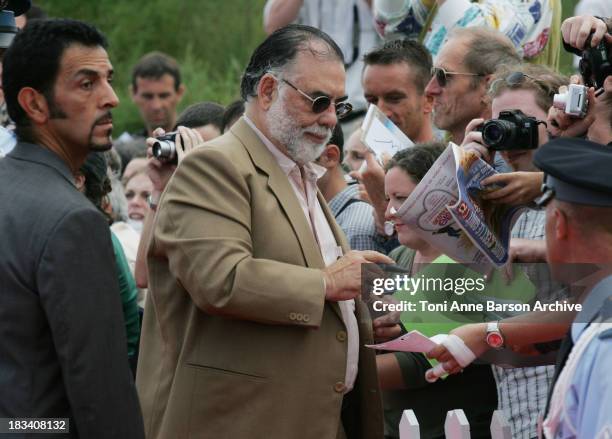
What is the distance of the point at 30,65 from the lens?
365cm

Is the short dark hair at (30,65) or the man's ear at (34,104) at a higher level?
the short dark hair at (30,65)

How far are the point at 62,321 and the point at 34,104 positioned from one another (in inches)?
29.8

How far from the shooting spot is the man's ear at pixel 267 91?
14.4 ft

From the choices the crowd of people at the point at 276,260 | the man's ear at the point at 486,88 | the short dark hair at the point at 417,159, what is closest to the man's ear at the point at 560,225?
the crowd of people at the point at 276,260

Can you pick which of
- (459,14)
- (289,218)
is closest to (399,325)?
(289,218)

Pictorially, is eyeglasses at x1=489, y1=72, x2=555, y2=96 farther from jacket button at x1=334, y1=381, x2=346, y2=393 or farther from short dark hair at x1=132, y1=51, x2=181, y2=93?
short dark hair at x1=132, y1=51, x2=181, y2=93

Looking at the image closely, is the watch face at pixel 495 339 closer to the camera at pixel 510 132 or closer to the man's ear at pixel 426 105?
the camera at pixel 510 132

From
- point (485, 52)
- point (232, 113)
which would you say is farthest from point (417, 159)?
point (232, 113)

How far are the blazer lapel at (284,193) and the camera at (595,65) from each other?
1.15 metres

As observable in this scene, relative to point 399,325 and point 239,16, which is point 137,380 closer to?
point 399,325

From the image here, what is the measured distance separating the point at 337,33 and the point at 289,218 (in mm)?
3783

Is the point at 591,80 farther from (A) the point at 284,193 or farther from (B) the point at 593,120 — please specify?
(A) the point at 284,193

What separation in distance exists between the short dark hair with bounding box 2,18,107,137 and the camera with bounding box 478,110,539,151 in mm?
1589

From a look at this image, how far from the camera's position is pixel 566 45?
442 centimetres
